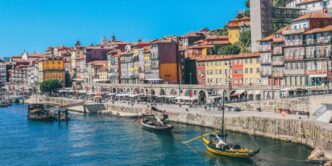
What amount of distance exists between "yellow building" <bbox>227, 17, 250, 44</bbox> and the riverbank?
3390cm

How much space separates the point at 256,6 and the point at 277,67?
19274mm

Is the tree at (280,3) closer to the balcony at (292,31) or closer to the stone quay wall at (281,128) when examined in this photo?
the balcony at (292,31)

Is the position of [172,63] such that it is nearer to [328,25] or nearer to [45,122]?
[45,122]

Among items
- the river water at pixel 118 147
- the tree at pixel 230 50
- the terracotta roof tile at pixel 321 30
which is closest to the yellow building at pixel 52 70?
the tree at pixel 230 50

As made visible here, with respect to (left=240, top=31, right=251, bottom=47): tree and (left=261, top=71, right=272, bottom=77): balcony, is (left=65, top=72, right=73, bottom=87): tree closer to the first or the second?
(left=240, top=31, right=251, bottom=47): tree

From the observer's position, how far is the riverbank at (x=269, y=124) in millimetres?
48975

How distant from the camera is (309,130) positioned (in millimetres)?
53000

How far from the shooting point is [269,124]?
60.0m

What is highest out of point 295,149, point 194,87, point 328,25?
point 328,25

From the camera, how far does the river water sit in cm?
5112

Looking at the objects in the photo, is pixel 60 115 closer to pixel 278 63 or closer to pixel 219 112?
pixel 219 112

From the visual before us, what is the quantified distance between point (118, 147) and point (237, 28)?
61528 millimetres

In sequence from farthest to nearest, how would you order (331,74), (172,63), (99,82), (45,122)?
(99,82)
(172,63)
(45,122)
(331,74)

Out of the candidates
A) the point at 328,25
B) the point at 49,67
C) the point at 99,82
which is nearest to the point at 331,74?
the point at 328,25
